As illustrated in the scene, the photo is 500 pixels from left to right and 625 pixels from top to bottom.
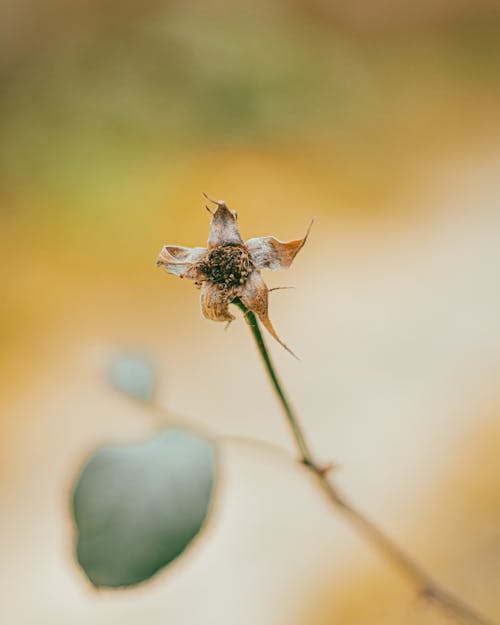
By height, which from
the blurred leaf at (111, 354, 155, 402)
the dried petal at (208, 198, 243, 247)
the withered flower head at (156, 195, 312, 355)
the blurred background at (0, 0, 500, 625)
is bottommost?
the withered flower head at (156, 195, 312, 355)

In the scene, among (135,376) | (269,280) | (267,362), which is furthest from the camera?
(269,280)

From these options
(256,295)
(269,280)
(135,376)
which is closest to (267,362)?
(256,295)

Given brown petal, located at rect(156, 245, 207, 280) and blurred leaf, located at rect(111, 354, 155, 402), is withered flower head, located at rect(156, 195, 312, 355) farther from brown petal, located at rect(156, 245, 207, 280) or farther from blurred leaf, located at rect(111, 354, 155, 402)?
blurred leaf, located at rect(111, 354, 155, 402)

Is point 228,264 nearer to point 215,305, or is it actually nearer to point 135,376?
point 215,305

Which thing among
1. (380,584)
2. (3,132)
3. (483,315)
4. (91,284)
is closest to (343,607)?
(380,584)

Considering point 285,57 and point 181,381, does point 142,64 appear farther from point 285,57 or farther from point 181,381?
point 181,381

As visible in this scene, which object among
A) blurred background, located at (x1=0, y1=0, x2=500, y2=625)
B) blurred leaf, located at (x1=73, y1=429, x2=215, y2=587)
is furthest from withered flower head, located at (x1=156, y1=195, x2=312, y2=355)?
blurred background, located at (x1=0, y1=0, x2=500, y2=625)

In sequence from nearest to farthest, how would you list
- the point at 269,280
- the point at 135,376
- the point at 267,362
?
the point at 267,362
the point at 135,376
the point at 269,280
